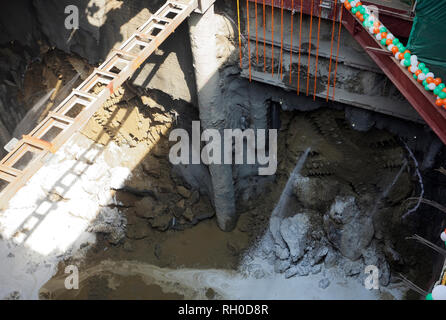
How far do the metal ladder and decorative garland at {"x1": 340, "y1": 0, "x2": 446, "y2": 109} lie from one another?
9.97 feet

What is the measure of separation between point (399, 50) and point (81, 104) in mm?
5482

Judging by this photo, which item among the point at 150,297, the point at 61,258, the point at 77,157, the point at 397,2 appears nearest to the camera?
the point at 397,2

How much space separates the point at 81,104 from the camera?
8.33 m

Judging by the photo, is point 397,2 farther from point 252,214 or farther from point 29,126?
point 29,126

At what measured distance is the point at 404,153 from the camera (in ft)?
30.3

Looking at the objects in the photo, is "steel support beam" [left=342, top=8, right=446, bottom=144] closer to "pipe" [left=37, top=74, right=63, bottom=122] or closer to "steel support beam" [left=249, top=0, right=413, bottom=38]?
"steel support beam" [left=249, top=0, right=413, bottom=38]

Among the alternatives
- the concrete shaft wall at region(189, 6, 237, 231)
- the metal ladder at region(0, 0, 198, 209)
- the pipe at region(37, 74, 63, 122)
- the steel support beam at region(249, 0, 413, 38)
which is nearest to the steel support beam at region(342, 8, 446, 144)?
the steel support beam at region(249, 0, 413, 38)

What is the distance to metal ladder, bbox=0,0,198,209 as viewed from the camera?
6.98 meters

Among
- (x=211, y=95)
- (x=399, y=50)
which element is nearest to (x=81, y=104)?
(x=211, y=95)

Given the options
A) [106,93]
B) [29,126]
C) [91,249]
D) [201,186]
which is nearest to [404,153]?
[201,186]

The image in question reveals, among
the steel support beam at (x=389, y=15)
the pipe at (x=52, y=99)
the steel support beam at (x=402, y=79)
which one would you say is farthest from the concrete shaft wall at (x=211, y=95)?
the pipe at (x=52, y=99)

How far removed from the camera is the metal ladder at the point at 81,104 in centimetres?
698

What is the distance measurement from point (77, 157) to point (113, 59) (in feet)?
15.4

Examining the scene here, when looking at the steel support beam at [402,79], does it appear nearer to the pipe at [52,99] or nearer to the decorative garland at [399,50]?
the decorative garland at [399,50]
